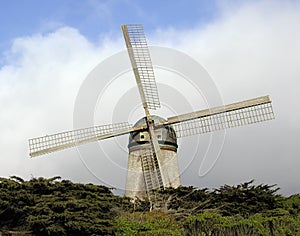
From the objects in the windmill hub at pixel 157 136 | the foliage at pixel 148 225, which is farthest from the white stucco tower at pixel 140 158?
the foliage at pixel 148 225

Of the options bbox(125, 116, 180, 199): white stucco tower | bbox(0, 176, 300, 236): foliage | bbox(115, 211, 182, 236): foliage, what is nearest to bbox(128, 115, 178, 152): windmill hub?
bbox(125, 116, 180, 199): white stucco tower

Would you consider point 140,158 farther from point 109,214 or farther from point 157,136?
point 109,214

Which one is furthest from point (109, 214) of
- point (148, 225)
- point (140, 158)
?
point (140, 158)

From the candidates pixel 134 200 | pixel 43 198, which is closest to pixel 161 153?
pixel 134 200

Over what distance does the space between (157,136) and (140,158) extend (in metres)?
1.37

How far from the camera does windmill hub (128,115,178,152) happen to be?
2131 centimetres

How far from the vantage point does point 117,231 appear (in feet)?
47.0

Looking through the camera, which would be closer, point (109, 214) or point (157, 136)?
point (109, 214)

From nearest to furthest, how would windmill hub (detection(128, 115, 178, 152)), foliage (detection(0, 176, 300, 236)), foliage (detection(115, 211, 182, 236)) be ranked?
1. foliage (detection(115, 211, 182, 236))
2. foliage (detection(0, 176, 300, 236))
3. windmill hub (detection(128, 115, 178, 152))

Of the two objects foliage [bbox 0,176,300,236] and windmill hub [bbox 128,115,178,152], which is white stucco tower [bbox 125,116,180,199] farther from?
foliage [bbox 0,176,300,236]

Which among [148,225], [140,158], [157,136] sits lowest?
[148,225]

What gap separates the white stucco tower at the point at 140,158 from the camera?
21344mm

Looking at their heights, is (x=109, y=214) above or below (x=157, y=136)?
below

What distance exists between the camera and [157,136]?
21.2 metres
